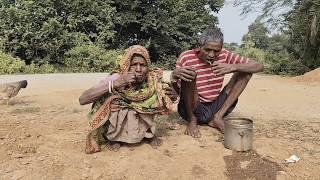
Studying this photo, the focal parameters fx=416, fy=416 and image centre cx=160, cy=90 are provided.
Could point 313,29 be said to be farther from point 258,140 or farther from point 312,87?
point 258,140

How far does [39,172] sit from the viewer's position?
331cm

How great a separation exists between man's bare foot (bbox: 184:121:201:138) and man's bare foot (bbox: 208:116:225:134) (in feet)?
0.76

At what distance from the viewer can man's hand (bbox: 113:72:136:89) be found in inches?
138

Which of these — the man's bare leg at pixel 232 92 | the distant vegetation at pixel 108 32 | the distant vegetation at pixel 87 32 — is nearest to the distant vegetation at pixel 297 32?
the distant vegetation at pixel 108 32

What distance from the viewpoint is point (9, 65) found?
14.5m

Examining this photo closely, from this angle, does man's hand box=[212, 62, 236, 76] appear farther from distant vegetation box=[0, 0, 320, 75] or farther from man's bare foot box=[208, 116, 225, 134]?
distant vegetation box=[0, 0, 320, 75]

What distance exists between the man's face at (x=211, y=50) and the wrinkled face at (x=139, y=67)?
73 centimetres

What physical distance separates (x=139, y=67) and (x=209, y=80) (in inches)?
43.1

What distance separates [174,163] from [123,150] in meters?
0.52

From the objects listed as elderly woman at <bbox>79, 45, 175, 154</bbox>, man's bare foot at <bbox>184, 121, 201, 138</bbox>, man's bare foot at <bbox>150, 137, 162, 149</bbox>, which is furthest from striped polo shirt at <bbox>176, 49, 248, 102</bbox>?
man's bare foot at <bbox>150, 137, 162, 149</bbox>

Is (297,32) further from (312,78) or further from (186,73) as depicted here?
(186,73)

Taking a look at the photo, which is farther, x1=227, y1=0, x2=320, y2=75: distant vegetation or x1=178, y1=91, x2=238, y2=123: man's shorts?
x1=227, y1=0, x2=320, y2=75: distant vegetation

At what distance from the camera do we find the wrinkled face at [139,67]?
362 centimetres

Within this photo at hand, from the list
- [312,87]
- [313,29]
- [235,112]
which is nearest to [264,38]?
[313,29]
